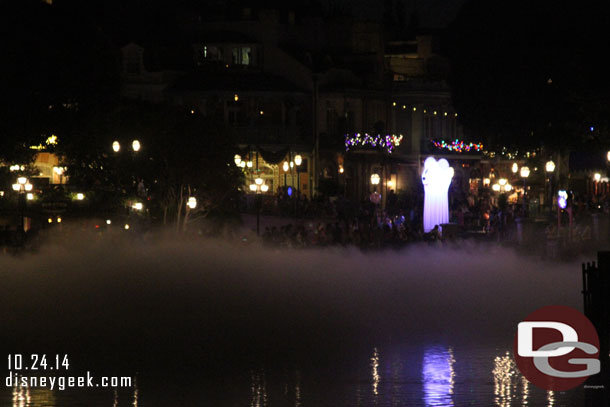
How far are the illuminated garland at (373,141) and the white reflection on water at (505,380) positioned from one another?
4557cm

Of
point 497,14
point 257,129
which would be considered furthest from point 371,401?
point 497,14

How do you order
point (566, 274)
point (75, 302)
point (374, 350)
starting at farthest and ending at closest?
point (566, 274) → point (75, 302) → point (374, 350)

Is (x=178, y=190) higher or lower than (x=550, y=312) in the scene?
higher

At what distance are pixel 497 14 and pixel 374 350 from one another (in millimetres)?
47917

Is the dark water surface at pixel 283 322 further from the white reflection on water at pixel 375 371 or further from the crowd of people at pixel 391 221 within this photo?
the crowd of people at pixel 391 221

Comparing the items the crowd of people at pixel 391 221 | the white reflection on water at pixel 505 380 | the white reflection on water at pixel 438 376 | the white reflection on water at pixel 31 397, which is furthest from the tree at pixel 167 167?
the white reflection on water at pixel 31 397

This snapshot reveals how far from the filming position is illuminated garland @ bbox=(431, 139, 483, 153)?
251ft

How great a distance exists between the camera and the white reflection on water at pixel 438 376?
64.4ft

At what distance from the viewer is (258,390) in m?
20.4

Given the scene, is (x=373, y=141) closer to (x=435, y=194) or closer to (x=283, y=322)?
(x=435, y=194)

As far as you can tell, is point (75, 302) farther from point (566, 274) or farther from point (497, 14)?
point (497, 14)

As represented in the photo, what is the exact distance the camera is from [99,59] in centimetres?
4244

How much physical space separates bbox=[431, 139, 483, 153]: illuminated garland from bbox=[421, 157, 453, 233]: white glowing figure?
88.6ft

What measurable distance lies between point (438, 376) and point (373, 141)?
1933 inches
